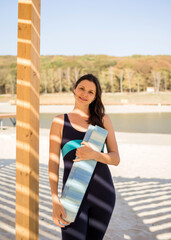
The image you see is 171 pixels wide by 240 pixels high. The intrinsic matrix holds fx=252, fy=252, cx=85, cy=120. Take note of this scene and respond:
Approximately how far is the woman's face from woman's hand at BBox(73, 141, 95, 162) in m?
0.30

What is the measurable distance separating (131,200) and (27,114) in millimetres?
2580

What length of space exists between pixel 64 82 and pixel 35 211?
78.2 m

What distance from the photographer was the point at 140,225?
2.67 metres

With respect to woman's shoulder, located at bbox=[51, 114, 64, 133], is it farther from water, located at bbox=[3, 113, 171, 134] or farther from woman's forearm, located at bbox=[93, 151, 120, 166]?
water, located at bbox=[3, 113, 171, 134]

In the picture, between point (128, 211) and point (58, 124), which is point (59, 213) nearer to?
point (58, 124)

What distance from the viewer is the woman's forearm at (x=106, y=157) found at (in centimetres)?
115

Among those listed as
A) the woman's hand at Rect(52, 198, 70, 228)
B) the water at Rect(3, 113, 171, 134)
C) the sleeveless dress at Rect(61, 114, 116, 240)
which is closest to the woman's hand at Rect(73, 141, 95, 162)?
the sleeveless dress at Rect(61, 114, 116, 240)

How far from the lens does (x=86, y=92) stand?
1.34 metres

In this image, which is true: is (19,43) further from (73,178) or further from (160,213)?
(160,213)

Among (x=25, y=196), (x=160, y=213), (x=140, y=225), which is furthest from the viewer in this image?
(x=160, y=213)

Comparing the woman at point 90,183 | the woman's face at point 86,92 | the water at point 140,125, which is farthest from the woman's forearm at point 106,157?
the water at point 140,125

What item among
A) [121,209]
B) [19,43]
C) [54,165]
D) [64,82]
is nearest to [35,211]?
[54,165]

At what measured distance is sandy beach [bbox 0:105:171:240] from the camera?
2504mm

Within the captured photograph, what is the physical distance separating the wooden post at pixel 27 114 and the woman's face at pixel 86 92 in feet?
0.77
